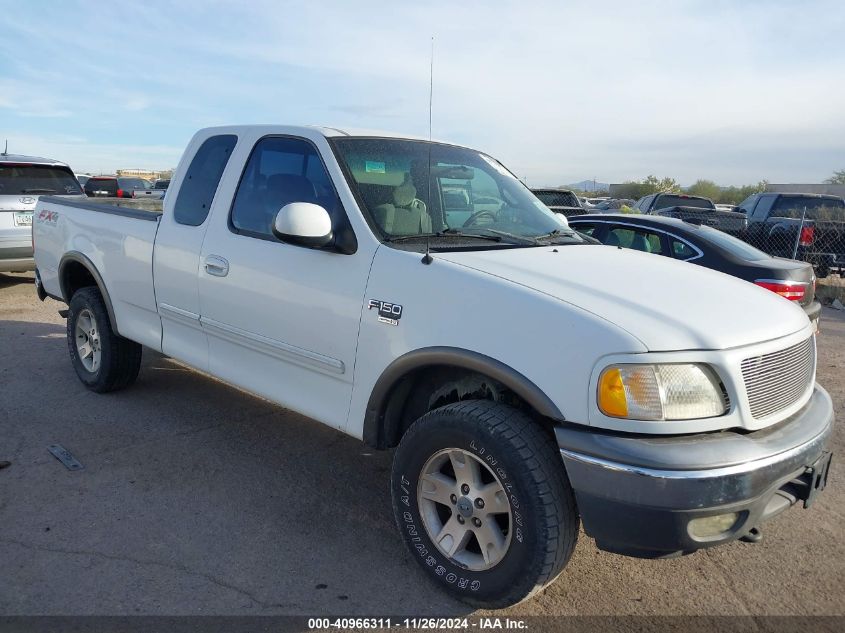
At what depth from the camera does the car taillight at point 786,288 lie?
21.0 feet

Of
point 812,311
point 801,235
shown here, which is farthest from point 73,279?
point 801,235

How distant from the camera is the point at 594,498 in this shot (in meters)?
2.59

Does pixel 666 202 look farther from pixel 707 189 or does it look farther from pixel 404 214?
pixel 707 189

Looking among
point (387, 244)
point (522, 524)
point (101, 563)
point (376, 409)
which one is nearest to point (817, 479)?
point (522, 524)

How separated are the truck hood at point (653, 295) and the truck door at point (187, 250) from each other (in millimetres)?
1836

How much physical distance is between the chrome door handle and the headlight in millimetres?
2348

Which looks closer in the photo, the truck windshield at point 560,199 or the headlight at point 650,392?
the headlight at point 650,392

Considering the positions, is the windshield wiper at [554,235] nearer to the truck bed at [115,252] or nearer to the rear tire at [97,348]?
the truck bed at [115,252]

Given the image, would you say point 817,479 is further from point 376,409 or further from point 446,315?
point 376,409

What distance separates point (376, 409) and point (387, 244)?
770 mm

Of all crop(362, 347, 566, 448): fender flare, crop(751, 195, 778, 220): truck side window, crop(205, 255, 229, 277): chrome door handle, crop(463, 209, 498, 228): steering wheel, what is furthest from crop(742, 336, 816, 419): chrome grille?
crop(751, 195, 778, 220): truck side window

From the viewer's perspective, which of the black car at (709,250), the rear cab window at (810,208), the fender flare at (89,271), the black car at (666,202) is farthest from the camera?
the black car at (666,202)

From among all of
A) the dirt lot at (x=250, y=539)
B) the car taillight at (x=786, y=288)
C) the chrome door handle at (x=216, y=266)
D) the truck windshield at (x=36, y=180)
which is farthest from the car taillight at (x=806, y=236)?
the truck windshield at (x=36, y=180)

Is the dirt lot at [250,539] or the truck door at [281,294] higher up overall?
the truck door at [281,294]
